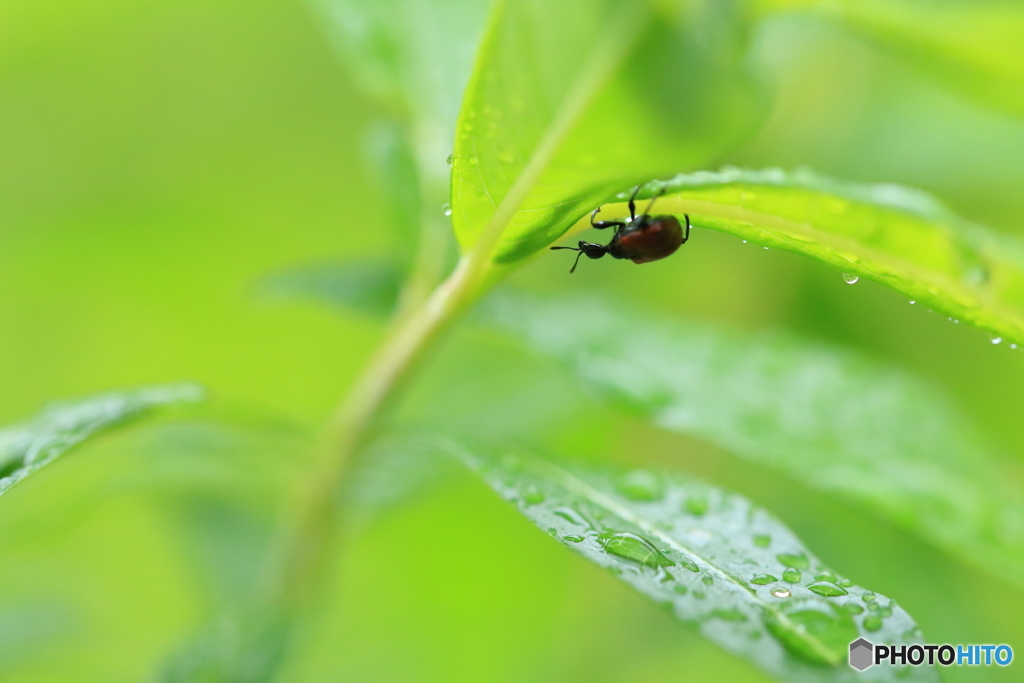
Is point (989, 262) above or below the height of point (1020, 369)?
below

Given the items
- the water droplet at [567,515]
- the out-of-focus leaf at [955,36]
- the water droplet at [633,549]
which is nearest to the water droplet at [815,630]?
the water droplet at [633,549]

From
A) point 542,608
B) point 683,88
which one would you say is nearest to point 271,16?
point 542,608

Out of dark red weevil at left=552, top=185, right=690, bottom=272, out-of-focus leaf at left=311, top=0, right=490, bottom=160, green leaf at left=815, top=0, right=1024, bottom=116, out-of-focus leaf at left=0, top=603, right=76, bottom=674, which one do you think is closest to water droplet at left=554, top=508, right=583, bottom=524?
dark red weevil at left=552, top=185, right=690, bottom=272

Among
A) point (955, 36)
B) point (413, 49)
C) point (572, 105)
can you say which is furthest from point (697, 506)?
point (413, 49)

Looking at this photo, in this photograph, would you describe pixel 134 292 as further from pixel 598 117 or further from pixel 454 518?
pixel 598 117

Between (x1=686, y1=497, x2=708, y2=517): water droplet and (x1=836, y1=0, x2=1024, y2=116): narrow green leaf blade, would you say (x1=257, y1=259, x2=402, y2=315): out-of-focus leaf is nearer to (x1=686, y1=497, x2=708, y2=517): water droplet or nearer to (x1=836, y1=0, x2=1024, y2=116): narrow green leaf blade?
(x1=686, y1=497, x2=708, y2=517): water droplet

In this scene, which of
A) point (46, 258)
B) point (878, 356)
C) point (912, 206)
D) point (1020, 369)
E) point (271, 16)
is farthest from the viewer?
point (271, 16)

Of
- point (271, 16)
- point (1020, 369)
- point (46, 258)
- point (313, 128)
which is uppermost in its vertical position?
point (271, 16)

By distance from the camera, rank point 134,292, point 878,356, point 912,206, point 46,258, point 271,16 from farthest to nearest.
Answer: point 271,16, point 134,292, point 46,258, point 878,356, point 912,206
